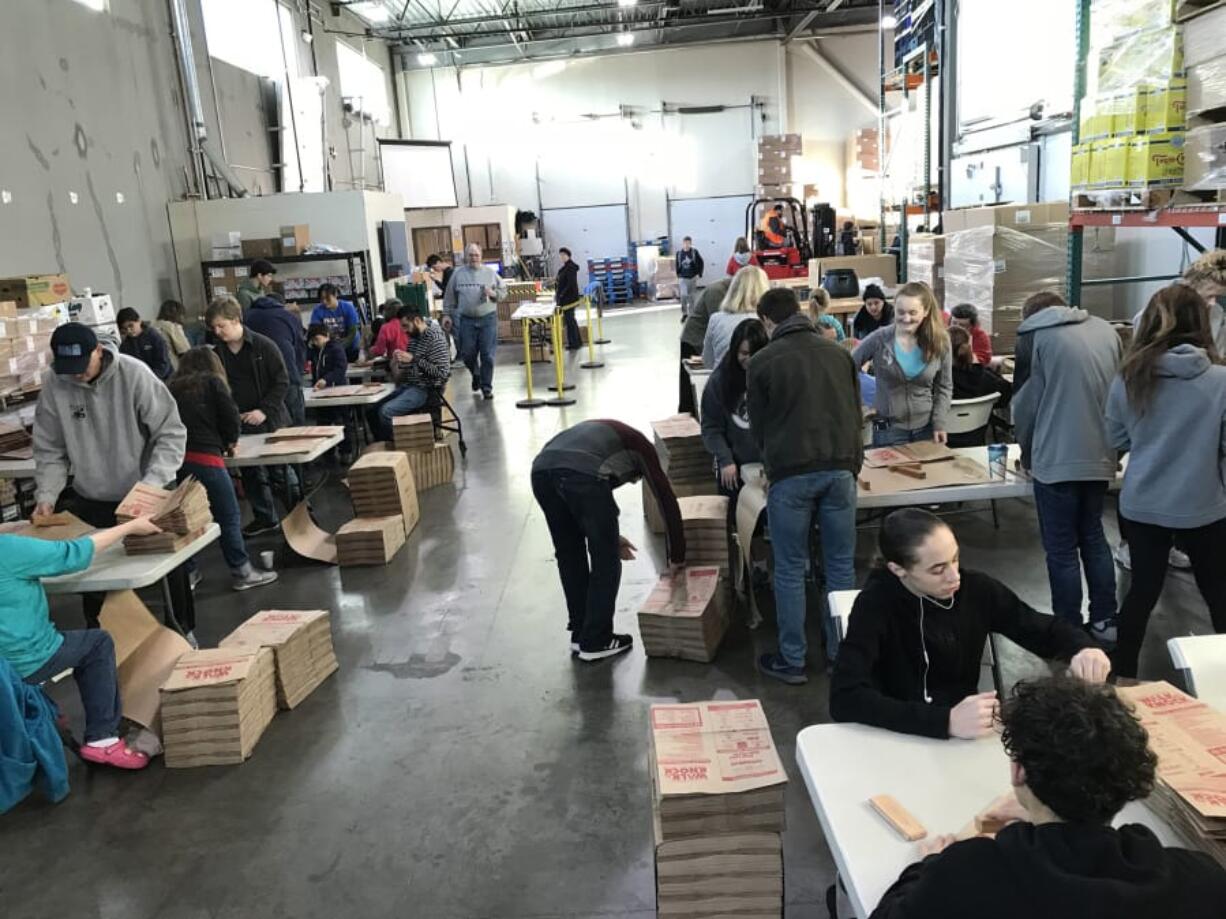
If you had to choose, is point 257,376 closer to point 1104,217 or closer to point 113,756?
point 113,756

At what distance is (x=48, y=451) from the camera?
4.32 m

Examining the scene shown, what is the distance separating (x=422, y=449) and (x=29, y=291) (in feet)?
10.6

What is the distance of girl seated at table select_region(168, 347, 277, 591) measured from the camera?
5.11 m

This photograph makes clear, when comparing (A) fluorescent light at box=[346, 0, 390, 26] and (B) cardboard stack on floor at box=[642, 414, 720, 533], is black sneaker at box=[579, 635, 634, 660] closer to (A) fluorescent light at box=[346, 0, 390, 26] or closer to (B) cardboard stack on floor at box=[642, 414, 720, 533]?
(B) cardboard stack on floor at box=[642, 414, 720, 533]

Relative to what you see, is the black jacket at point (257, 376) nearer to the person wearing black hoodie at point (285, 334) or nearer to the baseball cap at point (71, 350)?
the person wearing black hoodie at point (285, 334)

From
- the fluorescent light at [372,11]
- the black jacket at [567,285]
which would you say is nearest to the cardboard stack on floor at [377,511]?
the black jacket at [567,285]

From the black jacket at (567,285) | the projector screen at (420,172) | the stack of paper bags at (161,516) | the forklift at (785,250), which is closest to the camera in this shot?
the stack of paper bags at (161,516)

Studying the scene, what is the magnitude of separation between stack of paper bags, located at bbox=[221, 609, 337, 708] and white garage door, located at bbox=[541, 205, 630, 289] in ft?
61.3

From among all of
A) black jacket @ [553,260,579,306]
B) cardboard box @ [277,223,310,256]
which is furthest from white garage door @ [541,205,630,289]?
cardboard box @ [277,223,310,256]

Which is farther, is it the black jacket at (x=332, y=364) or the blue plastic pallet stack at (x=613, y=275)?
the blue plastic pallet stack at (x=613, y=275)

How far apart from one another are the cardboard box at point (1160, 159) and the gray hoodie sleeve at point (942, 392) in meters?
1.29

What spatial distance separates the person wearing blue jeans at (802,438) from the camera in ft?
11.5

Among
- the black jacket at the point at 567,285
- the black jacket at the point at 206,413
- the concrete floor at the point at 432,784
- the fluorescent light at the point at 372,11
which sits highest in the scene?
the fluorescent light at the point at 372,11

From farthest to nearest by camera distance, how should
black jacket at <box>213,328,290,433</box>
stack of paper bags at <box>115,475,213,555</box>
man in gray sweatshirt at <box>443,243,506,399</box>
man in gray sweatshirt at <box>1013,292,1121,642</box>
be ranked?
man in gray sweatshirt at <box>443,243,506,399</box> → black jacket at <box>213,328,290,433</box> → stack of paper bags at <box>115,475,213,555</box> → man in gray sweatshirt at <box>1013,292,1121,642</box>
